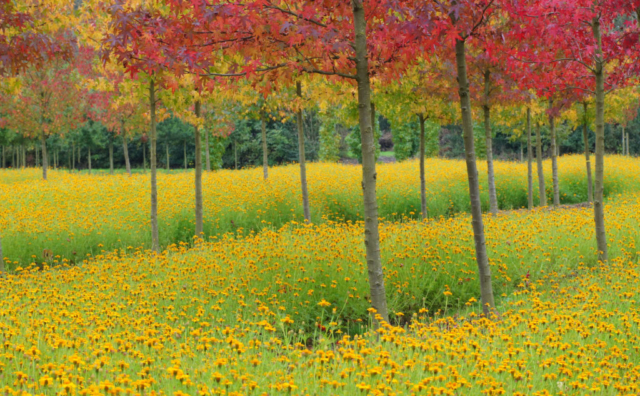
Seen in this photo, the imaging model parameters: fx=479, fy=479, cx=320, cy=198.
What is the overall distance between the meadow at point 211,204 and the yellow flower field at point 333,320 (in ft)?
10.1

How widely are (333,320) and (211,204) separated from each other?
7.76 m

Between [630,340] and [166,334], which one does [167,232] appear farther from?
[630,340]

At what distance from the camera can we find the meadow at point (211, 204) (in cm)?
1115

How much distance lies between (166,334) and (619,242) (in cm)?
879

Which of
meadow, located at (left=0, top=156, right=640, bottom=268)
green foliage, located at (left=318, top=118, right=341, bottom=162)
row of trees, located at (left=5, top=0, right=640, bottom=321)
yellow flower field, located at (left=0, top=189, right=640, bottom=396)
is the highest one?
green foliage, located at (left=318, top=118, right=341, bottom=162)

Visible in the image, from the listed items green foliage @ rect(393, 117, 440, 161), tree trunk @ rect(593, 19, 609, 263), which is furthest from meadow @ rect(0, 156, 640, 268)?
green foliage @ rect(393, 117, 440, 161)

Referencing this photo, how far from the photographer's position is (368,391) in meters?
3.24

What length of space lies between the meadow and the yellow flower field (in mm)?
3067

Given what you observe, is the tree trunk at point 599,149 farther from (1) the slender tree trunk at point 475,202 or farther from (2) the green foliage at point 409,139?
(2) the green foliage at point 409,139

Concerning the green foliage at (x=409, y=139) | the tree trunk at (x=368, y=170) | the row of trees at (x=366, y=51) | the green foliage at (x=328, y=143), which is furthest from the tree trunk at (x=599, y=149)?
the green foliage at (x=409, y=139)

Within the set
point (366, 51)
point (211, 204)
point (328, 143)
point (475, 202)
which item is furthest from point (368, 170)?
point (328, 143)

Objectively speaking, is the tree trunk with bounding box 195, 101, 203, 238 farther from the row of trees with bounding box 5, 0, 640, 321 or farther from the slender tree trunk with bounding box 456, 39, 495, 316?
the slender tree trunk with bounding box 456, 39, 495, 316

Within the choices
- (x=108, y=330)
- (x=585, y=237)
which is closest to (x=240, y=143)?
(x=585, y=237)

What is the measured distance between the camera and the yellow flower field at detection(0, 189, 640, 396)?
3410 millimetres
